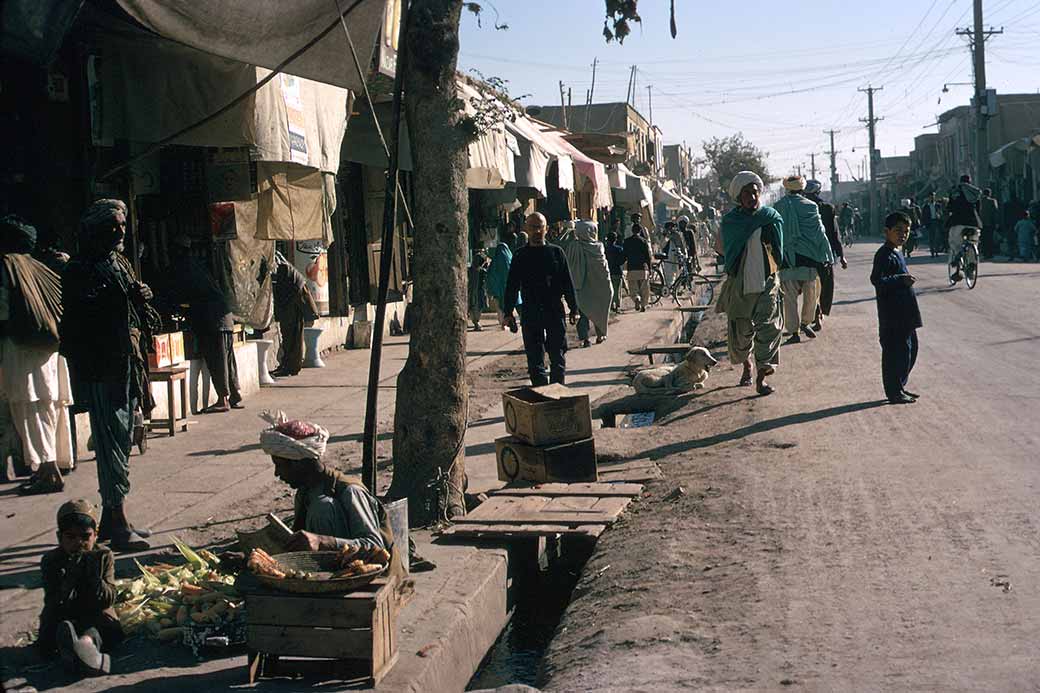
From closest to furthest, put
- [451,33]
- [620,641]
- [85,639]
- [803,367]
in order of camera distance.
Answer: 1. [85,639]
2. [620,641]
3. [451,33]
4. [803,367]

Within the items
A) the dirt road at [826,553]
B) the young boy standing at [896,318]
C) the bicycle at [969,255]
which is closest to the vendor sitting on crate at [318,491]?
the dirt road at [826,553]

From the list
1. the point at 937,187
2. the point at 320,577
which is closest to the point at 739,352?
the point at 320,577

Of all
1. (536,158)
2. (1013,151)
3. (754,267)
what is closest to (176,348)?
(754,267)

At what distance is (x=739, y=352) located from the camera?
11852mm

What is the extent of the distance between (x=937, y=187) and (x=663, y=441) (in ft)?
220

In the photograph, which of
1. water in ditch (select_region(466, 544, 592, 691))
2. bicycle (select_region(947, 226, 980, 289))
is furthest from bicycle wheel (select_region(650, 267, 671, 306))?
water in ditch (select_region(466, 544, 592, 691))

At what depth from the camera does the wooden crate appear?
15.3ft

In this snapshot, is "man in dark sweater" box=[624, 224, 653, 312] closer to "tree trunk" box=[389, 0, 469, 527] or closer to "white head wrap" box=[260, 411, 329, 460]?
"tree trunk" box=[389, 0, 469, 527]

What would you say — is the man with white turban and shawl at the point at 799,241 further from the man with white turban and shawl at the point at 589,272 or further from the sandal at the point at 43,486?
the sandal at the point at 43,486

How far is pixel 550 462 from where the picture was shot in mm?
8594

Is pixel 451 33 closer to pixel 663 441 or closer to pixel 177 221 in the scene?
pixel 663 441

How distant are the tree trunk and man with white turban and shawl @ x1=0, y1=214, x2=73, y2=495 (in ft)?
8.64

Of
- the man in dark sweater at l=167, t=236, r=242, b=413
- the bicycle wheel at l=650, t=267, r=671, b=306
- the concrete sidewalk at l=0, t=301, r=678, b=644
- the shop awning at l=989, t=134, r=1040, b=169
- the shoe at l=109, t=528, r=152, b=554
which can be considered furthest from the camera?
the shop awning at l=989, t=134, r=1040, b=169

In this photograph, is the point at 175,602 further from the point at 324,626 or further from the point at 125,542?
the point at 125,542
